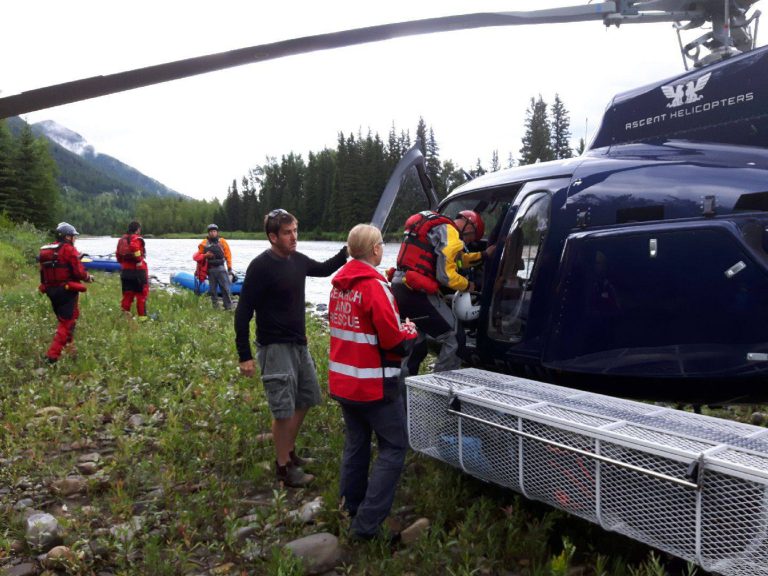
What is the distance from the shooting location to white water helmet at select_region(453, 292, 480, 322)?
521 cm

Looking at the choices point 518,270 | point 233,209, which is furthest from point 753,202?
point 233,209

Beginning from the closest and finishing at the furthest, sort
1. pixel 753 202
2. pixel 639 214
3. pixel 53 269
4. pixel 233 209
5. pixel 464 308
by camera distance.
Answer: pixel 753 202 → pixel 639 214 → pixel 464 308 → pixel 53 269 → pixel 233 209

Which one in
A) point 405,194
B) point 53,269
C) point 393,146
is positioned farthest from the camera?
point 393,146

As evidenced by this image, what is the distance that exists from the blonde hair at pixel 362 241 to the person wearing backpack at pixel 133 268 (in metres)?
8.45

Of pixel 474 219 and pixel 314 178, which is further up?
pixel 314 178

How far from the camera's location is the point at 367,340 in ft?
11.8

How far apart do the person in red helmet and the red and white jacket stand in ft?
4.56

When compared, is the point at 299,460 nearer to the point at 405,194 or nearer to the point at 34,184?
the point at 405,194

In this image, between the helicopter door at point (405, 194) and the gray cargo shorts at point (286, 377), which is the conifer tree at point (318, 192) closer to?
the helicopter door at point (405, 194)

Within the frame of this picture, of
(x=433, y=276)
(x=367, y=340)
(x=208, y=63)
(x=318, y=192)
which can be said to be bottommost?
(x=367, y=340)

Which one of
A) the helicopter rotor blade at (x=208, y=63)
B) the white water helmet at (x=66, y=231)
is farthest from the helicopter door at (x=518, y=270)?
the white water helmet at (x=66, y=231)

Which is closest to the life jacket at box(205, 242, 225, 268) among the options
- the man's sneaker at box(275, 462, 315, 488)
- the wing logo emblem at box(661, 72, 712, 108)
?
the man's sneaker at box(275, 462, 315, 488)

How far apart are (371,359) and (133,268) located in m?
9.01

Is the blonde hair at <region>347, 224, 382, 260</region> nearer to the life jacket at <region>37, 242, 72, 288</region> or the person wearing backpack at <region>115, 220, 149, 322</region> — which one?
the life jacket at <region>37, 242, 72, 288</region>
